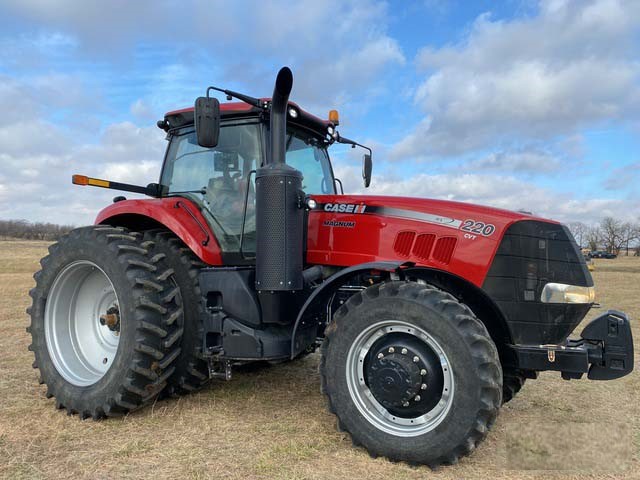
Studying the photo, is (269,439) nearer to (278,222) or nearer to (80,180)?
(278,222)

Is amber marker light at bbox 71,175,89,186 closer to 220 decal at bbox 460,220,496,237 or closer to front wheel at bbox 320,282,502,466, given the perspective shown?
front wheel at bbox 320,282,502,466

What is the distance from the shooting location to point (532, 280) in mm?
3596

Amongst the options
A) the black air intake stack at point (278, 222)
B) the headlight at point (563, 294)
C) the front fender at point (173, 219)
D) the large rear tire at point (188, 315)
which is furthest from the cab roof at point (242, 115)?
the headlight at point (563, 294)

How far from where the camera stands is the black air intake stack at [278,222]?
3947 millimetres

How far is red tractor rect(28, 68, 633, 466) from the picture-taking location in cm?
331

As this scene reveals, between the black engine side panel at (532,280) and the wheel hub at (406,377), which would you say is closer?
the wheel hub at (406,377)

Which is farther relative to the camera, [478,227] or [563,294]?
[478,227]

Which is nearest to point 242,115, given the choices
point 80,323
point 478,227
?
point 478,227

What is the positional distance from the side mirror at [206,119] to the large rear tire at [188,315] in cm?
113

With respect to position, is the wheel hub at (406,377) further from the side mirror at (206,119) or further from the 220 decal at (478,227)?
the side mirror at (206,119)

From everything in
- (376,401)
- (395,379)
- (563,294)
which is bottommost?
(376,401)

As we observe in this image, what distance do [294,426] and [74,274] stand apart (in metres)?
2.37

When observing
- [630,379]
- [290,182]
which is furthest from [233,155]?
[630,379]

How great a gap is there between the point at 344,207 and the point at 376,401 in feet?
5.07
